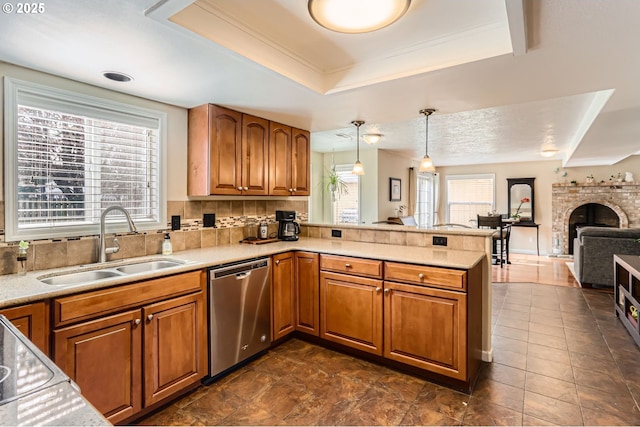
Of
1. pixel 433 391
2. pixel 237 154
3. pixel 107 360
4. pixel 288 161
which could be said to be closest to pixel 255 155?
pixel 237 154

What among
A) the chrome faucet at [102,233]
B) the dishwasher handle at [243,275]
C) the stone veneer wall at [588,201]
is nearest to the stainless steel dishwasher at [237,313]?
the dishwasher handle at [243,275]

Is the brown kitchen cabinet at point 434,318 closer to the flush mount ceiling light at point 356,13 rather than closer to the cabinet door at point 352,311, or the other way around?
the cabinet door at point 352,311

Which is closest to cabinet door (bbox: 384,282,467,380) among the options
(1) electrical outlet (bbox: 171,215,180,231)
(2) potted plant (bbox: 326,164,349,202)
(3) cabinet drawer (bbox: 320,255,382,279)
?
(3) cabinet drawer (bbox: 320,255,382,279)

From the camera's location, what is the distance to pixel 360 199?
20.9ft

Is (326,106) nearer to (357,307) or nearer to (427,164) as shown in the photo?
(427,164)

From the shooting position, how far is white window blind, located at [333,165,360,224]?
21.3 ft

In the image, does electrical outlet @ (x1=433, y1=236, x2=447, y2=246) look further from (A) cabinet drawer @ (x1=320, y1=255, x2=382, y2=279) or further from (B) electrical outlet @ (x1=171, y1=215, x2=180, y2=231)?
(B) electrical outlet @ (x1=171, y1=215, x2=180, y2=231)

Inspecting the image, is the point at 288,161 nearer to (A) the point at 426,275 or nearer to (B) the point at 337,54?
(B) the point at 337,54

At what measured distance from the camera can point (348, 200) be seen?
6648 millimetres

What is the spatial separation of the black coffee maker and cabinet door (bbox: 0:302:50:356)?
7.05ft

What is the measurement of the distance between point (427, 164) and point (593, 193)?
258 inches

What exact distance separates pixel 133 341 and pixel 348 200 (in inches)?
201

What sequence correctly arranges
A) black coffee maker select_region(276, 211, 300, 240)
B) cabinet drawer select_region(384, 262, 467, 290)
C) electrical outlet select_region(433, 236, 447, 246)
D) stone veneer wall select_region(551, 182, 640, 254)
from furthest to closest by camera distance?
1. stone veneer wall select_region(551, 182, 640, 254)
2. black coffee maker select_region(276, 211, 300, 240)
3. electrical outlet select_region(433, 236, 447, 246)
4. cabinet drawer select_region(384, 262, 467, 290)

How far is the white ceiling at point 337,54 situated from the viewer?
1.55 metres
